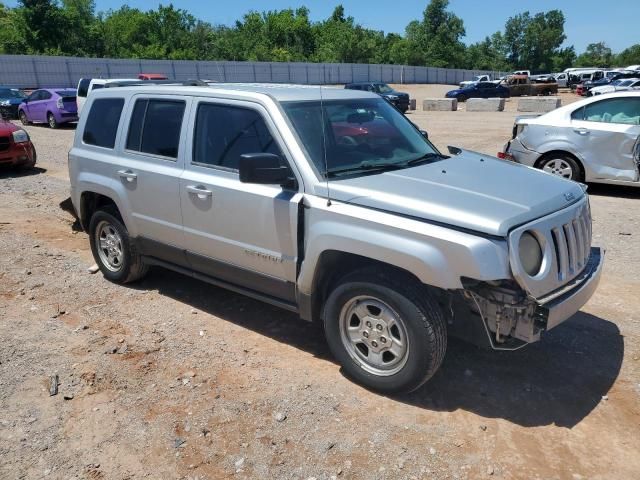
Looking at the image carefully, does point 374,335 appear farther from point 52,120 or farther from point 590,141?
point 52,120

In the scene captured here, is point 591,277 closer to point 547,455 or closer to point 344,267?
point 547,455

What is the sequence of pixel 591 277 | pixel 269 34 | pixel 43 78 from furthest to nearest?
1. pixel 269 34
2. pixel 43 78
3. pixel 591 277

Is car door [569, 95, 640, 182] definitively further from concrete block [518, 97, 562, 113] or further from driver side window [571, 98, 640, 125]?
concrete block [518, 97, 562, 113]

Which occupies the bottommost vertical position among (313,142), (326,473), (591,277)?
(326,473)

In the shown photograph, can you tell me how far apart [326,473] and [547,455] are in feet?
4.07

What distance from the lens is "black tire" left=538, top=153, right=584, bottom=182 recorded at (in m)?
9.27

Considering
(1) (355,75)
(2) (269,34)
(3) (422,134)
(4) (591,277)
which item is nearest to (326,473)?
(4) (591,277)

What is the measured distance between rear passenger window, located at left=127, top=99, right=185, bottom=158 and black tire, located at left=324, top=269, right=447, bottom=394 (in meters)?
1.97

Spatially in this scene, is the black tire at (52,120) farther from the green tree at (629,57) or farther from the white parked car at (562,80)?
the green tree at (629,57)

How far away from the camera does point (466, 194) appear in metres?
3.54

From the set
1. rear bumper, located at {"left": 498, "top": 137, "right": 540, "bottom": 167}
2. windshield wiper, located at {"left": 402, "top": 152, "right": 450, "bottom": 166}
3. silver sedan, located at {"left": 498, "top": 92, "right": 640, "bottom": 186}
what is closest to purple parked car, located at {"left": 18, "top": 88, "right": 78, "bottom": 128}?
rear bumper, located at {"left": 498, "top": 137, "right": 540, "bottom": 167}

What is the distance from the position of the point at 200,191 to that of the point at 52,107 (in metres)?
19.5

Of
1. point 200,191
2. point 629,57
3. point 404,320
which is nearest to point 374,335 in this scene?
point 404,320

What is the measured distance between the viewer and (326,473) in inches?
121
